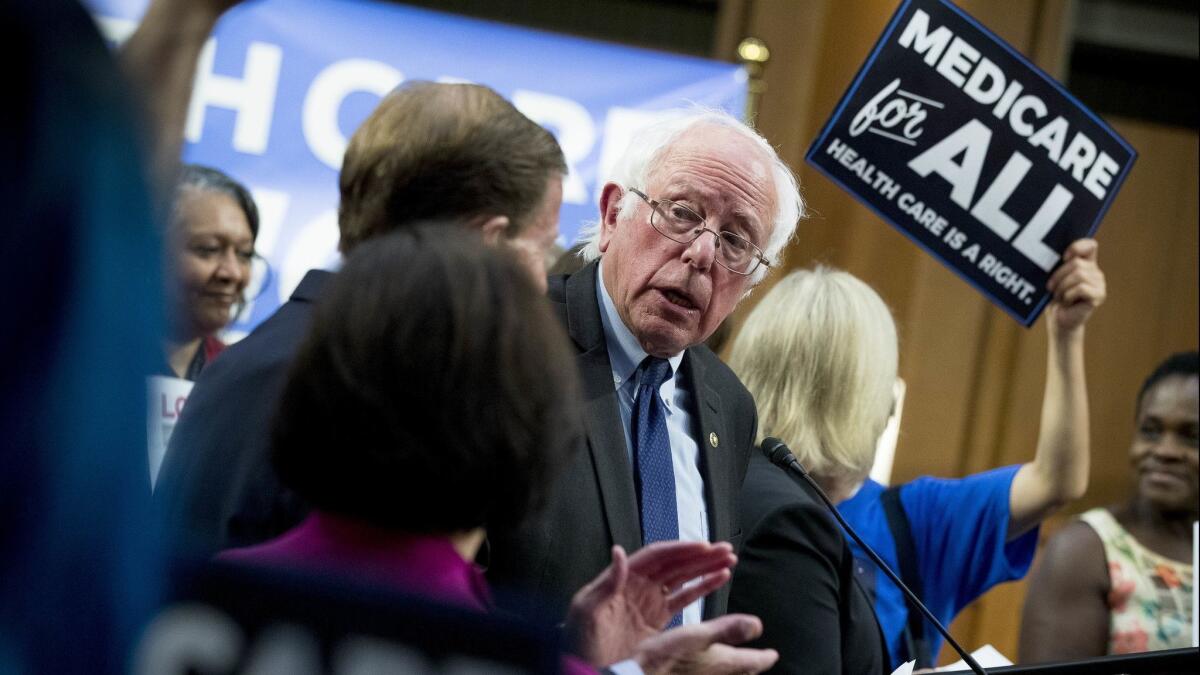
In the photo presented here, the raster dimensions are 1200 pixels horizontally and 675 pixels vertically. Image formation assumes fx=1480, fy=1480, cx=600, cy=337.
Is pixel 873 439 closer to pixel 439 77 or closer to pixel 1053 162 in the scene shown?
pixel 1053 162

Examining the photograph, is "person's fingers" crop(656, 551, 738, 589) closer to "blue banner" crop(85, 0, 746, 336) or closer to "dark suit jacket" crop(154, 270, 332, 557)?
"dark suit jacket" crop(154, 270, 332, 557)

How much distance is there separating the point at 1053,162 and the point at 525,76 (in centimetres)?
144

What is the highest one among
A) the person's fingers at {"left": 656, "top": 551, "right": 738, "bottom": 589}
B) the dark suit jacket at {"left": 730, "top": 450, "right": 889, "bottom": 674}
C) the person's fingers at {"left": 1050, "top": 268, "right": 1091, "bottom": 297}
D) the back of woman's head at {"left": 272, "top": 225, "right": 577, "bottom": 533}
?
the person's fingers at {"left": 1050, "top": 268, "right": 1091, "bottom": 297}

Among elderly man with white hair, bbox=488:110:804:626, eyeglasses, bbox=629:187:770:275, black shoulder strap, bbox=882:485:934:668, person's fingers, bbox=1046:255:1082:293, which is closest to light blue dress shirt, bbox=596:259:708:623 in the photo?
elderly man with white hair, bbox=488:110:804:626

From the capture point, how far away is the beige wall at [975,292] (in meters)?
4.69

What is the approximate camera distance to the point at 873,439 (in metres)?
2.51

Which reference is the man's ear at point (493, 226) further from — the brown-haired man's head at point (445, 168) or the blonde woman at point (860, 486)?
the blonde woman at point (860, 486)

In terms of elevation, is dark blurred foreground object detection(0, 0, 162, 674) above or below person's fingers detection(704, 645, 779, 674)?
above

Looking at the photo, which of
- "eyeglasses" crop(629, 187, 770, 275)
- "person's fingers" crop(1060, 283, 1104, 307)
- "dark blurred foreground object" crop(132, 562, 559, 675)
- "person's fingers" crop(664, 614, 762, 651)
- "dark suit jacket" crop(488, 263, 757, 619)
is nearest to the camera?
"dark blurred foreground object" crop(132, 562, 559, 675)

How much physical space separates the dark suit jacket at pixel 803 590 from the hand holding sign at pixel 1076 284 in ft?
2.75

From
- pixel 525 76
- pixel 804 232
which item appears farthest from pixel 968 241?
pixel 804 232

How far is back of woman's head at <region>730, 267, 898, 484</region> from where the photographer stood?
8.09 feet

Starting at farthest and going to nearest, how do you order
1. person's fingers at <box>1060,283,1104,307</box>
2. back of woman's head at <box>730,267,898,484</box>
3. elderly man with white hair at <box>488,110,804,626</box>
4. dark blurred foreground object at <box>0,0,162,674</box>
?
person's fingers at <box>1060,283,1104,307</box> → back of woman's head at <box>730,267,898,484</box> → elderly man with white hair at <box>488,110,804,626</box> → dark blurred foreground object at <box>0,0,162,674</box>

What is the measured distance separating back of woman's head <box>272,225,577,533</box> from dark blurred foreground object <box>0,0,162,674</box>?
32 centimetres
